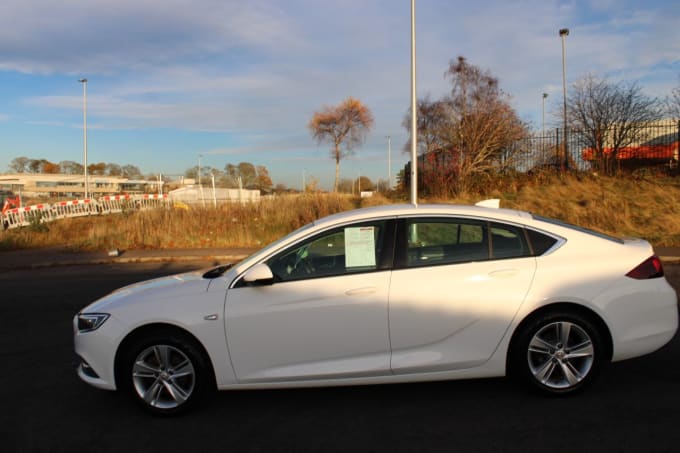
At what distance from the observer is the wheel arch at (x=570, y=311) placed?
3.96m

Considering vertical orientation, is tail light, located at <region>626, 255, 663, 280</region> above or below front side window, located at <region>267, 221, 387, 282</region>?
below

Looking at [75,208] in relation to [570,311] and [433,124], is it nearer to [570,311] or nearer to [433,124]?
[433,124]

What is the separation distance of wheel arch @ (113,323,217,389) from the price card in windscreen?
1.27 metres

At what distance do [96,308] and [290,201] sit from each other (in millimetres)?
15004

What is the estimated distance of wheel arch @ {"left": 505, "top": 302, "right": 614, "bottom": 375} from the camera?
3.96m

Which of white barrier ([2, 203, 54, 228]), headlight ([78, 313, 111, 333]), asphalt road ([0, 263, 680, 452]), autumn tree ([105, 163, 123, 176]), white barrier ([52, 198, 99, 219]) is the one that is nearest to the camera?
asphalt road ([0, 263, 680, 452])

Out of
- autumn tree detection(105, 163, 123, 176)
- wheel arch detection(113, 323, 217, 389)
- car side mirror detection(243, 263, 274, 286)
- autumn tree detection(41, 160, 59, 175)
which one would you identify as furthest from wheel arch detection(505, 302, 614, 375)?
autumn tree detection(41, 160, 59, 175)

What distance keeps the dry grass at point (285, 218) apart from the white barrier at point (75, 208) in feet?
3.79

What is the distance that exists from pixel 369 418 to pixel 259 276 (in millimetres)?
1312

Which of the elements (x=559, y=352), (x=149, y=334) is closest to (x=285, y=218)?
(x=149, y=334)

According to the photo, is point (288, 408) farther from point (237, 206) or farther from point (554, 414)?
point (237, 206)

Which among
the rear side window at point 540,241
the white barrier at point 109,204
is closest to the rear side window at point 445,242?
the rear side window at point 540,241

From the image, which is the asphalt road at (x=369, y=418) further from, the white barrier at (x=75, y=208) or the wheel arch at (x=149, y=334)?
the white barrier at (x=75, y=208)

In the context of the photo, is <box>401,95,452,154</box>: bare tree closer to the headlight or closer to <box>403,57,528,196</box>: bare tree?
<box>403,57,528,196</box>: bare tree
